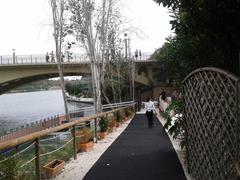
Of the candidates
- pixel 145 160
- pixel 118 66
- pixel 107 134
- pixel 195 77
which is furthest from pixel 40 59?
pixel 195 77

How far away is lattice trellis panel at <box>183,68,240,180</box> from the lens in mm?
5242

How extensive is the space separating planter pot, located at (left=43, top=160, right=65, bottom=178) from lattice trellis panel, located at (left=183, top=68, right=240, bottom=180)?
2.42 m

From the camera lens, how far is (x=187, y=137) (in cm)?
834

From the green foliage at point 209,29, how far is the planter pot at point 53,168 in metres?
3.11

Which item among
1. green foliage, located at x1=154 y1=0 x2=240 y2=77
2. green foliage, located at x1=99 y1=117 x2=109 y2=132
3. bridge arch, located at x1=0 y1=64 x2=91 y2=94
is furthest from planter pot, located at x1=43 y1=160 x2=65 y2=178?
bridge arch, located at x1=0 y1=64 x2=91 y2=94

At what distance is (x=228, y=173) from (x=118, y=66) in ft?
122

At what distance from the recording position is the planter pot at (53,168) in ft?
28.0

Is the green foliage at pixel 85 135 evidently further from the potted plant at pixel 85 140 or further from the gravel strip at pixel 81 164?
the gravel strip at pixel 81 164

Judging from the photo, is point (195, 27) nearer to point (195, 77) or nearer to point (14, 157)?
point (195, 77)

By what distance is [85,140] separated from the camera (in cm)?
→ 1312

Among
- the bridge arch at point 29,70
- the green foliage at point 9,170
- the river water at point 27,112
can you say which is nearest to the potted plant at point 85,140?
the green foliage at point 9,170

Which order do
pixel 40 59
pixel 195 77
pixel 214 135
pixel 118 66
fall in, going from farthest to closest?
pixel 40 59 → pixel 118 66 → pixel 195 77 → pixel 214 135

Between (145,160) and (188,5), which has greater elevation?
(188,5)

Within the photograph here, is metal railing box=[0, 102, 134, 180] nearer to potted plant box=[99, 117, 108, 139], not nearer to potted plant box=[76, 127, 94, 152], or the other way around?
potted plant box=[76, 127, 94, 152]
